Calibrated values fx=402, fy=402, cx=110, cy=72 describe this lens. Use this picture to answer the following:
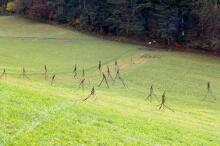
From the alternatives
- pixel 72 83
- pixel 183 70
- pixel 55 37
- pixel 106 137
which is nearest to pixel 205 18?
pixel 183 70

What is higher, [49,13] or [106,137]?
[49,13]

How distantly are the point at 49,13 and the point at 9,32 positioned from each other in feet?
31.0

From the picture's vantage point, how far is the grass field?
10359 millimetres

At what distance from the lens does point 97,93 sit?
2550cm

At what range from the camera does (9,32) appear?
5791 cm

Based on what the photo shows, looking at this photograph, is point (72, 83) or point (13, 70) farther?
point (13, 70)

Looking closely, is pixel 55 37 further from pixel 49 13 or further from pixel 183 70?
pixel 183 70

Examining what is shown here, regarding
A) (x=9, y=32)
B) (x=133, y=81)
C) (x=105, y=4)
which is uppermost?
(x=105, y=4)

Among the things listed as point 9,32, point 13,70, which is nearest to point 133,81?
point 13,70

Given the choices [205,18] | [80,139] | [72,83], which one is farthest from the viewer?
[205,18]

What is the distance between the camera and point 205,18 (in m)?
49.0

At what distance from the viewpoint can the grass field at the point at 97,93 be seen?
10.4m

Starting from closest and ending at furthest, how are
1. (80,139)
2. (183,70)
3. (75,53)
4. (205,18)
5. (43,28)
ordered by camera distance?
(80,139) → (183,70) → (75,53) → (205,18) → (43,28)

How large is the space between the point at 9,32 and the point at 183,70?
29029mm
